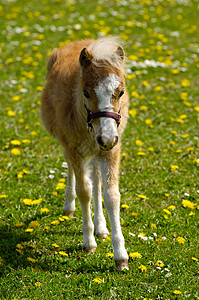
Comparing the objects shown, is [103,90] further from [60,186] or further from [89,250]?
[60,186]

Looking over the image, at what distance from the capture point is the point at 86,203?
13.8 feet

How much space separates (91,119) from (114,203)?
890 millimetres

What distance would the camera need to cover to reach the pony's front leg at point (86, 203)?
4.13 meters

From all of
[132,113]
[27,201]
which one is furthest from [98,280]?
[132,113]

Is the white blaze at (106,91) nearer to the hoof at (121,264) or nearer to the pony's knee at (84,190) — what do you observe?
the pony's knee at (84,190)

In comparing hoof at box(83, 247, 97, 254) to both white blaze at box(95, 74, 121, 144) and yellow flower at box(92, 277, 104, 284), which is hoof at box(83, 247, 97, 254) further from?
white blaze at box(95, 74, 121, 144)

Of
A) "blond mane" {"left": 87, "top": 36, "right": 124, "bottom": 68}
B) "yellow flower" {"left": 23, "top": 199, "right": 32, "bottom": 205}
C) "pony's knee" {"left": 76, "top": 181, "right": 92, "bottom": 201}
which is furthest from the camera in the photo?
"yellow flower" {"left": 23, "top": 199, "right": 32, "bottom": 205}

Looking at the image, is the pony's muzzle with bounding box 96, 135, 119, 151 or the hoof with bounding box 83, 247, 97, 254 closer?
the pony's muzzle with bounding box 96, 135, 119, 151

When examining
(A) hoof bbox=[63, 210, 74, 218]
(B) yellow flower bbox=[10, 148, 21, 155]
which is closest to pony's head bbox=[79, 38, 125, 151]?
(A) hoof bbox=[63, 210, 74, 218]

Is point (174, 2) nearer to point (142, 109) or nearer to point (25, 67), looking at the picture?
point (25, 67)

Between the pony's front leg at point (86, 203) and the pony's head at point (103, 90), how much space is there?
72cm

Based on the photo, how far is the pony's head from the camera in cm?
333

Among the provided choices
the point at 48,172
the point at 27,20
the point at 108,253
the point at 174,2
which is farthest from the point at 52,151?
the point at 174,2

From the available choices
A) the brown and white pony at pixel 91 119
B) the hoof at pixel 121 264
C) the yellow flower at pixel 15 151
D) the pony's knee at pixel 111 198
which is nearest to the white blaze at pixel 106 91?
the brown and white pony at pixel 91 119
